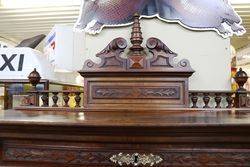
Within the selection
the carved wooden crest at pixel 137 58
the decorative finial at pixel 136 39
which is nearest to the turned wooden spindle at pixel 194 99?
the carved wooden crest at pixel 137 58

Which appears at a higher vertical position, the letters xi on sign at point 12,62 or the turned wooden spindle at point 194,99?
the letters xi on sign at point 12,62

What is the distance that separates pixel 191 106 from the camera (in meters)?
1.39

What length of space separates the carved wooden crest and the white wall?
0.27ft

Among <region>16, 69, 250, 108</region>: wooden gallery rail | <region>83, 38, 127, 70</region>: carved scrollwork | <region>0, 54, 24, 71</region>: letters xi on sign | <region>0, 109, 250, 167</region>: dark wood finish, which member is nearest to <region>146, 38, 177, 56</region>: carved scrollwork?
<region>83, 38, 127, 70</region>: carved scrollwork

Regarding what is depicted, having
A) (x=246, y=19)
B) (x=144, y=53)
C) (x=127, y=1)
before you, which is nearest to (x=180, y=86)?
(x=144, y=53)

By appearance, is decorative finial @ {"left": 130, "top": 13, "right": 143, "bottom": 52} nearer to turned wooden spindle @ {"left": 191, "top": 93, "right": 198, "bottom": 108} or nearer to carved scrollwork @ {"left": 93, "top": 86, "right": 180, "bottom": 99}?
carved scrollwork @ {"left": 93, "top": 86, "right": 180, "bottom": 99}

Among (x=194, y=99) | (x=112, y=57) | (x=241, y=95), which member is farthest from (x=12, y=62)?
(x=241, y=95)

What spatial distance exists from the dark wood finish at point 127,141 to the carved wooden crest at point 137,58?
0.56 meters

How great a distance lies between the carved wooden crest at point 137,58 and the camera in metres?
1.38

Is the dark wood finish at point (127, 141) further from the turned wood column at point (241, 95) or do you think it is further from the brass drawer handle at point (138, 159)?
the turned wood column at point (241, 95)

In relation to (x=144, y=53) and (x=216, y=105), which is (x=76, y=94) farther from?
(x=216, y=105)

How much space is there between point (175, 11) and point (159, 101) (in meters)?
0.46

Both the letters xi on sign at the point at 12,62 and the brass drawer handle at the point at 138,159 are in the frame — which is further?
the letters xi on sign at the point at 12,62

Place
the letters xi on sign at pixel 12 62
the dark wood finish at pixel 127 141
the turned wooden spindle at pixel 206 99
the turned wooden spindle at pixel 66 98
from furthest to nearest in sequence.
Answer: the letters xi on sign at pixel 12 62 → the turned wooden spindle at pixel 66 98 → the turned wooden spindle at pixel 206 99 → the dark wood finish at pixel 127 141
